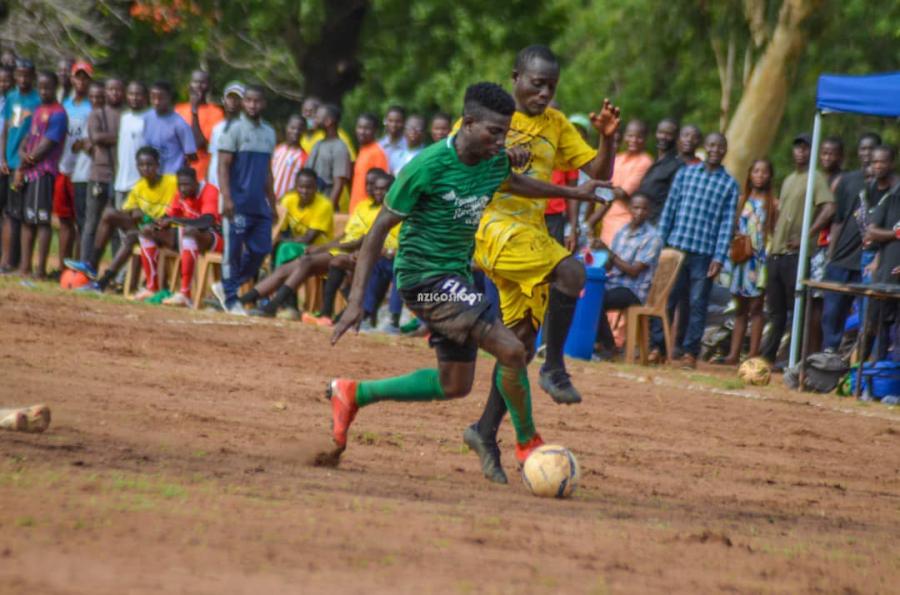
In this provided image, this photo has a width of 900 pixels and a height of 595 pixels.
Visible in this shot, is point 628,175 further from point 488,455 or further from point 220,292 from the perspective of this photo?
point 488,455

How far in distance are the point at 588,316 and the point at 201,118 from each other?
571 centimetres

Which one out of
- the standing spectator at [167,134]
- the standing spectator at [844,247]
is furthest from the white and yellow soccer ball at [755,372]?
the standing spectator at [167,134]

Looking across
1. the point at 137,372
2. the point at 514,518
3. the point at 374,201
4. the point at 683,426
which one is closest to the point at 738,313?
the point at 374,201

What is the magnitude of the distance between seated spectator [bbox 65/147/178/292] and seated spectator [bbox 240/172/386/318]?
1.41m

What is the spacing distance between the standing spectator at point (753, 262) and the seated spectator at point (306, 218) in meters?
4.22

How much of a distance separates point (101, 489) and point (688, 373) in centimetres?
900

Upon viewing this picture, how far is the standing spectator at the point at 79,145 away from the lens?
17.8 meters

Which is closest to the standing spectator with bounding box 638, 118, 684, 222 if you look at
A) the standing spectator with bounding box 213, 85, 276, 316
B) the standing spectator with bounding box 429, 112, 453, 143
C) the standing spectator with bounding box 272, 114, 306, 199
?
the standing spectator with bounding box 429, 112, 453, 143

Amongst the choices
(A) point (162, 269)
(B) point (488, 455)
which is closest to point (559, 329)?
(B) point (488, 455)

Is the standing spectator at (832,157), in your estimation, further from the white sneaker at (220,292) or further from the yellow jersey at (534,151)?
the yellow jersey at (534,151)

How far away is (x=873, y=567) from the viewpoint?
242 inches

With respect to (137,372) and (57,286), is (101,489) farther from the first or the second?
(57,286)

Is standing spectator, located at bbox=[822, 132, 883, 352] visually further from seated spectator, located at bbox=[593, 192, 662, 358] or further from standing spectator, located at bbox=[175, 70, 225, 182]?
standing spectator, located at bbox=[175, 70, 225, 182]

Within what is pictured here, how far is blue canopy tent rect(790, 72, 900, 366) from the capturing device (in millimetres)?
13336
